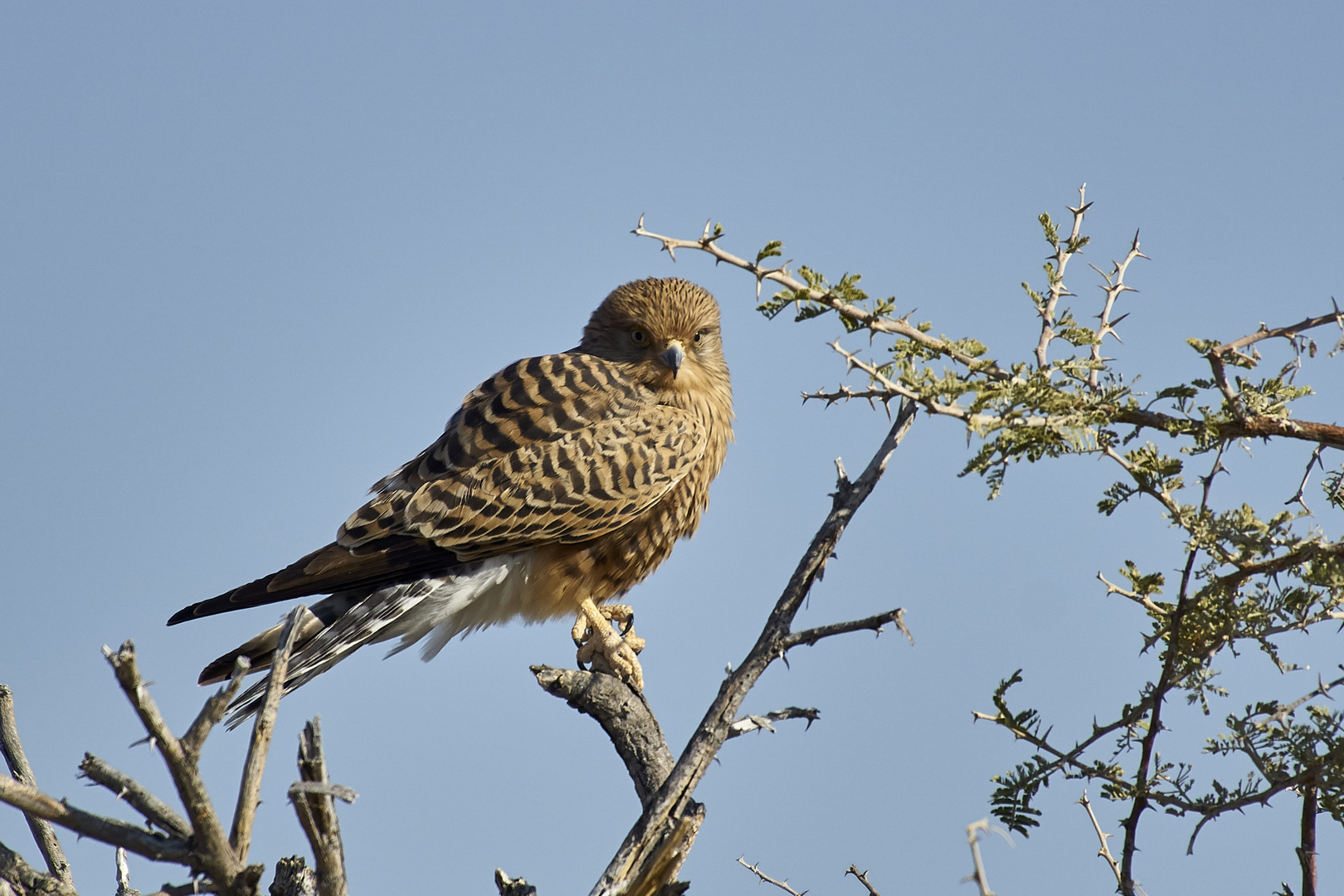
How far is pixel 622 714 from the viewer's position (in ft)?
13.8

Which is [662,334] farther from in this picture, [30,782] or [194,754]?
[194,754]

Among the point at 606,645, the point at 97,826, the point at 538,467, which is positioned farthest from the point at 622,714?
the point at 97,826

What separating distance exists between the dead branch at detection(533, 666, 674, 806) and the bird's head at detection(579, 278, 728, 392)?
64.5 inches

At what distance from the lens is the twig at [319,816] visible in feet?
7.02

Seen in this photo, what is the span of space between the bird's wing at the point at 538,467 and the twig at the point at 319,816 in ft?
8.18

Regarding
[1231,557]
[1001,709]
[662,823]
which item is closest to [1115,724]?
[1001,709]

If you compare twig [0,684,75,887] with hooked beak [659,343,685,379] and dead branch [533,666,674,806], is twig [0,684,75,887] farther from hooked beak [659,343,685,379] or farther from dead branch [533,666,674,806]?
hooked beak [659,343,685,379]

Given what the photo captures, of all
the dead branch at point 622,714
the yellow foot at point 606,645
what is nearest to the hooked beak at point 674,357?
the yellow foot at point 606,645

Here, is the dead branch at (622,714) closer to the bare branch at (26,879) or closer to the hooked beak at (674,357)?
the hooked beak at (674,357)

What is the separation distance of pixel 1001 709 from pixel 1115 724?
10.5 inches

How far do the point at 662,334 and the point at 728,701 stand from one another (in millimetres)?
2712

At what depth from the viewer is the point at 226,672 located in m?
4.05

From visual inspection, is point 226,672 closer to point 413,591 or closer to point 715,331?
point 413,591

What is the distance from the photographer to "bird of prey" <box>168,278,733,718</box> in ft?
15.0
